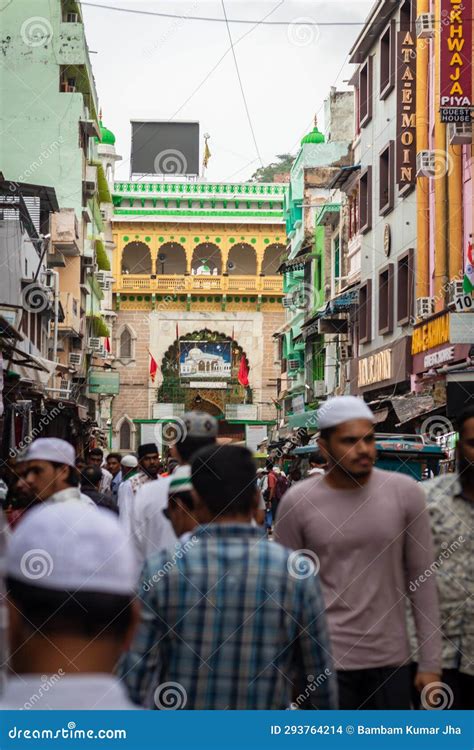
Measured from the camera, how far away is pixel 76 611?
2.47 m

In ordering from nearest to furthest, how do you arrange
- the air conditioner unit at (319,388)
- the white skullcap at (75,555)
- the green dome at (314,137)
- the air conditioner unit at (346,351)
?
1. the white skullcap at (75,555)
2. the air conditioner unit at (346,351)
3. the air conditioner unit at (319,388)
4. the green dome at (314,137)

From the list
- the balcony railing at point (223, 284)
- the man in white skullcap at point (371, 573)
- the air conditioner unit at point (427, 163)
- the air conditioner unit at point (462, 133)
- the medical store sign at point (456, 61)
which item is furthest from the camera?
the balcony railing at point (223, 284)

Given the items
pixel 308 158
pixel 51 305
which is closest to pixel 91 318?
pixel 308 158

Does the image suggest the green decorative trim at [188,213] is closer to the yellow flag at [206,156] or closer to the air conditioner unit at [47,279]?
the yellow flag at [206,156]

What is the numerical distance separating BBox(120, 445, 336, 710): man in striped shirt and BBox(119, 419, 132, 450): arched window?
213 feet

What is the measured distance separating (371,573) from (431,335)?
63.6 ft

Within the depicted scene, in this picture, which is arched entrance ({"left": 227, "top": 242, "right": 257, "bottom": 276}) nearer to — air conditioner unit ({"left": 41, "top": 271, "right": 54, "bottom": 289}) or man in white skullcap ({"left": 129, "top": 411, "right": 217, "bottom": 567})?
air conditioner unit ({"left": 41, "top": 271, "right": 54, "bottom": 289})

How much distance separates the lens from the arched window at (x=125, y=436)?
2694 inches

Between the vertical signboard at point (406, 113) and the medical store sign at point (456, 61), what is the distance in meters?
5.59

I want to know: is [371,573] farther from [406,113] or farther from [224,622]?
[406,113]

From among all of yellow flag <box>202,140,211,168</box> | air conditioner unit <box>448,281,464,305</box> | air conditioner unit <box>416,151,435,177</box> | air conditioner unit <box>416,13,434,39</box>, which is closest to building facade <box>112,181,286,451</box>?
yellow flag <box>202,140,211,168</box>

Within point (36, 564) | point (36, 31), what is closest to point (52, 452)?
point (36, 564)

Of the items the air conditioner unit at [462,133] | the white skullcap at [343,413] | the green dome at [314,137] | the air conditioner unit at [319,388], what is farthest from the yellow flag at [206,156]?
the white skullcap at [343,413]

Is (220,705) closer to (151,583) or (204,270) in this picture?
(151,583)
